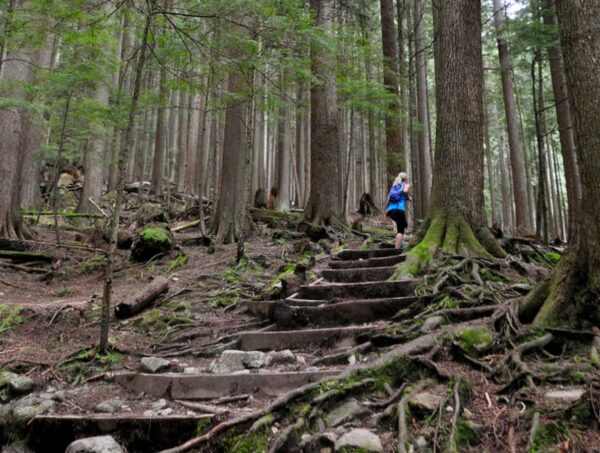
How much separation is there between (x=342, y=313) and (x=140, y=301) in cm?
355

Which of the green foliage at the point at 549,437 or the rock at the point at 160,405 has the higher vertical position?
the green foliage at the point at 549,437

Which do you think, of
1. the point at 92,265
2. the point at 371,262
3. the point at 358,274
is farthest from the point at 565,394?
the point at 92,265

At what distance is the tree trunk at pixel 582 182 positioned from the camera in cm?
358

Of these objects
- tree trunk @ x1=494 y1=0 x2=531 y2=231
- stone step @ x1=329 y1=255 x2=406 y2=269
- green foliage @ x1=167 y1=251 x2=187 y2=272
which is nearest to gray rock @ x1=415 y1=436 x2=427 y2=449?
stone step @ x1=329 y1=255 x2=406 y2=269

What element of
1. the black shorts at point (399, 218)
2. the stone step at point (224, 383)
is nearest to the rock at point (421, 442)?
the stone step at point (224, 383)

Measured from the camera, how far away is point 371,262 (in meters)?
7.25

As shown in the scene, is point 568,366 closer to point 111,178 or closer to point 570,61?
point 570,61

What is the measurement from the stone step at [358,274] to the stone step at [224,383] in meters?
3.04

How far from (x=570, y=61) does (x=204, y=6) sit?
212 inches

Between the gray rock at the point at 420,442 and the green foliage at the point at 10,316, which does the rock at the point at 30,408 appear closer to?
the green foliage at the point at 10,316

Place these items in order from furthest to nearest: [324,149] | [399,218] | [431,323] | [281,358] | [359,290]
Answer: [324,149]
[399,218]
[359,290]
[281,358]
[431,323]

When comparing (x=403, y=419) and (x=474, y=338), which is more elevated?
(x=474, y=338)

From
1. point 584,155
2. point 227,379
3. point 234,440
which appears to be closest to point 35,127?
point 227,379

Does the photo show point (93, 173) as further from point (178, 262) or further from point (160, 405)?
point (160, 405)
